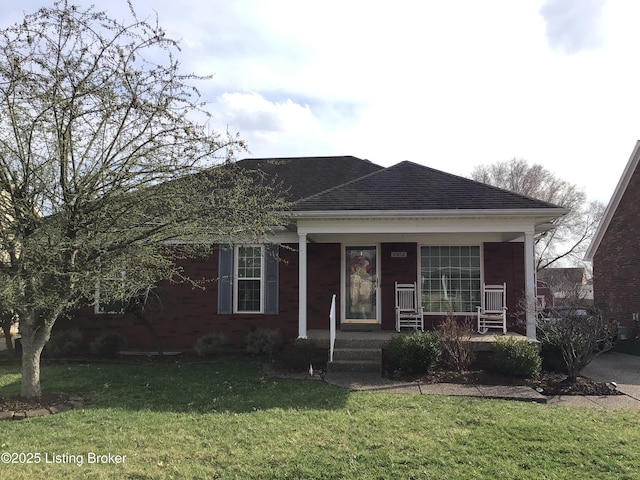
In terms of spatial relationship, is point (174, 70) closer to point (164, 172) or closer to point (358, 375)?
point (164, 172)

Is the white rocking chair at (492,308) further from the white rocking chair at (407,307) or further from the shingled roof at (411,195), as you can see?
the shingled roof at (411,195)

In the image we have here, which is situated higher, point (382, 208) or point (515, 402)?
point (382, 208)

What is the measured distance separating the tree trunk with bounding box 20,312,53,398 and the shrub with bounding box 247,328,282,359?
449 cm

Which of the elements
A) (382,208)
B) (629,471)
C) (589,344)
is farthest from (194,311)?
(629,471)

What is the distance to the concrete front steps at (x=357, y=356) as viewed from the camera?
8.52 metres

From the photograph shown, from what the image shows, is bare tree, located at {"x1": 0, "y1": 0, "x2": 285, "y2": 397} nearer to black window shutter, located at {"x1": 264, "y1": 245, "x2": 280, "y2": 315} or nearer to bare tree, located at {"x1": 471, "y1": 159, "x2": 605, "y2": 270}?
black window shutter, located at {"x1": 264, "y1": 245, "x2": 280, "y2": 315}

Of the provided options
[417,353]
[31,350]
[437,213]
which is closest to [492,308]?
[437,213]

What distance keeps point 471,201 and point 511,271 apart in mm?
2923

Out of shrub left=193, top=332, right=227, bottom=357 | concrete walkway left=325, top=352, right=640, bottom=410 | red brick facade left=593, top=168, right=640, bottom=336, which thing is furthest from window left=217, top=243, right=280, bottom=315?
red brick facade left=593, top=168, right=640, bottom=336

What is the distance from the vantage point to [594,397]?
23.4 feet

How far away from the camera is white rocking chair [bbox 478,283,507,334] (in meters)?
10.2

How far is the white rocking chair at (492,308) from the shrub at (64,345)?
9232mm

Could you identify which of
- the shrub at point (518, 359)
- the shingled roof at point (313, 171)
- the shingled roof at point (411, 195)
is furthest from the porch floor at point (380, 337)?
the shingled roof at point (313, 171)

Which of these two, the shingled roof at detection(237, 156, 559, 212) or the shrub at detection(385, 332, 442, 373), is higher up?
the shingled roof at detection(237, 156, 559, 212)
